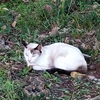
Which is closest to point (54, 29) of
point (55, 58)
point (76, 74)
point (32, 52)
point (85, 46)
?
point (85, 46)

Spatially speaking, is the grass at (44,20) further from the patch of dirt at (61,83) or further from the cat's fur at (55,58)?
the cat's fur at (55,58)

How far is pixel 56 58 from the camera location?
19.3 feet

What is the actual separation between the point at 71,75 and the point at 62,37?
46.8 inches

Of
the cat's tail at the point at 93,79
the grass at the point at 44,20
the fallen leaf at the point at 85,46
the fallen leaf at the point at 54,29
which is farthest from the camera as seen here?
the fallen leaf at the point at 54,29

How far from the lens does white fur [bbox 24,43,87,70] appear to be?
5.78 metres

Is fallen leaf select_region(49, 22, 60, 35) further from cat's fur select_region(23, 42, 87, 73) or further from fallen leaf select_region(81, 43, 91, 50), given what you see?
cat's fur select_region(23, 42, 87, 73)

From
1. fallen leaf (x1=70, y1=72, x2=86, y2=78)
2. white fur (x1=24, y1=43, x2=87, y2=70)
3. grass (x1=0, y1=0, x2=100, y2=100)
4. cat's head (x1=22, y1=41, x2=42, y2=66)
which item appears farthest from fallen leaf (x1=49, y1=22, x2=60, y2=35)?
fallen leaf (x1=70, y1=72, x2=86, y2=78)

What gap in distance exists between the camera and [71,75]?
18.9 feet

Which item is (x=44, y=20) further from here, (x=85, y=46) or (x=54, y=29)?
(x=85, y=46)

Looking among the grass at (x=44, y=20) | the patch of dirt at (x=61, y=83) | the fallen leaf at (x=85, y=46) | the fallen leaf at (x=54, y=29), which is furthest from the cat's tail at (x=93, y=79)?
the fallen leaf at (x=54, y=29)

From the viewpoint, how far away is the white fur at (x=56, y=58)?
5777 millimetres

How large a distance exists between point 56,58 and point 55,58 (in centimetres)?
4

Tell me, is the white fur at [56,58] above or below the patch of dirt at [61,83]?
above

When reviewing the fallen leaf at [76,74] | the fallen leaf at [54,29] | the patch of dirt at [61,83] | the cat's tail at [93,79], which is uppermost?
the fallen leaf at [54,29]
